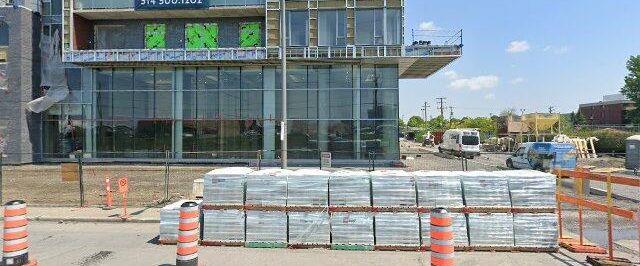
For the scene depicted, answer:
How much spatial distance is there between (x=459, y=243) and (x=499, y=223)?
3.01ft

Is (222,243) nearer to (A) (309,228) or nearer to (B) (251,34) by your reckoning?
(A) (309,228)

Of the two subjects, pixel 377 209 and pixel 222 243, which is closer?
pixel 377 209

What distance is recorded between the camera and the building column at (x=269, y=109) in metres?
30.5

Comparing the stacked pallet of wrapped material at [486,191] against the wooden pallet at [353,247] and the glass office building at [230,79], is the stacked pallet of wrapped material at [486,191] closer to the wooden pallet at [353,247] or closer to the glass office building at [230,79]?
the wooden pallet at [353,247]

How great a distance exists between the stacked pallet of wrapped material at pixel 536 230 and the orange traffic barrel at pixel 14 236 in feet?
29.5

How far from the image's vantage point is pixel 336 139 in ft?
98.6

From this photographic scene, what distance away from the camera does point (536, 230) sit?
906cm

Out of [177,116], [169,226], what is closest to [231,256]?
[169,226]

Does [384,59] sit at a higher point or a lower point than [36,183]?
higher

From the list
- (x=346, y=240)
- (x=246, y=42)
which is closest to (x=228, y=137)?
(x=246, y=42)

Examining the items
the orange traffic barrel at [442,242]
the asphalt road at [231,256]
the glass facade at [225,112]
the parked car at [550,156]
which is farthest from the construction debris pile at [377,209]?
the glass facade at [225,112]

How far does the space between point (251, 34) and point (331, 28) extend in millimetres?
5751

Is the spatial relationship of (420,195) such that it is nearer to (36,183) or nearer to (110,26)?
(36,183)

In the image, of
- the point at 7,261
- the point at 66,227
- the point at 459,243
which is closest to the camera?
the point at 7,261
